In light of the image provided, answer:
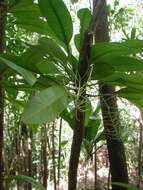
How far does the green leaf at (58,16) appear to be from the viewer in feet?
2.39

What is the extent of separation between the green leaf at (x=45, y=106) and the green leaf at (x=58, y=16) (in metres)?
0.15

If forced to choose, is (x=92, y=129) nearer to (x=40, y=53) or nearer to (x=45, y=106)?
(x=40, y=53)

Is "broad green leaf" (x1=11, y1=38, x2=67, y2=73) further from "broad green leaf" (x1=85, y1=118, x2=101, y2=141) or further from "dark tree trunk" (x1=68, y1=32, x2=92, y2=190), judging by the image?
"broad green leaf" (x1=85, y1=118, x2=101, y2=141)

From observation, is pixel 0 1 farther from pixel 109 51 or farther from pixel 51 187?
pixel 51 187

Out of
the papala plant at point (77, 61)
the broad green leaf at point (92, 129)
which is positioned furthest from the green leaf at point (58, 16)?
the broad green leaf at point (92, 129)

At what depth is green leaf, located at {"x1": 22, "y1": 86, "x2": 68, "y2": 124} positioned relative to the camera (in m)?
0.56

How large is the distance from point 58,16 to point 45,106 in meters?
0.22

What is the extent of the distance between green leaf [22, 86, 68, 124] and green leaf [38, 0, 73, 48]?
0.50 ft

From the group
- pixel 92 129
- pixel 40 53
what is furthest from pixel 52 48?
pixel 92 129

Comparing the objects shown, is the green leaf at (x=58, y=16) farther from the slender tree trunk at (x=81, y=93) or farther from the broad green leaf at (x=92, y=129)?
the broad green leaf at (x=92, y=129)

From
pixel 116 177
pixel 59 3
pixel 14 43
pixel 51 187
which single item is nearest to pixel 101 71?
pixel 59 3

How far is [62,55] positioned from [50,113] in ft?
0.67

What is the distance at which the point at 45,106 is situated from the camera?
1.95 ft

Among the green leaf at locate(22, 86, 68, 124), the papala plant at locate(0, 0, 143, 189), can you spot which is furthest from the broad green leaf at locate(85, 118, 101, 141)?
the green leaf at locate(22, 86, 68, 124)
